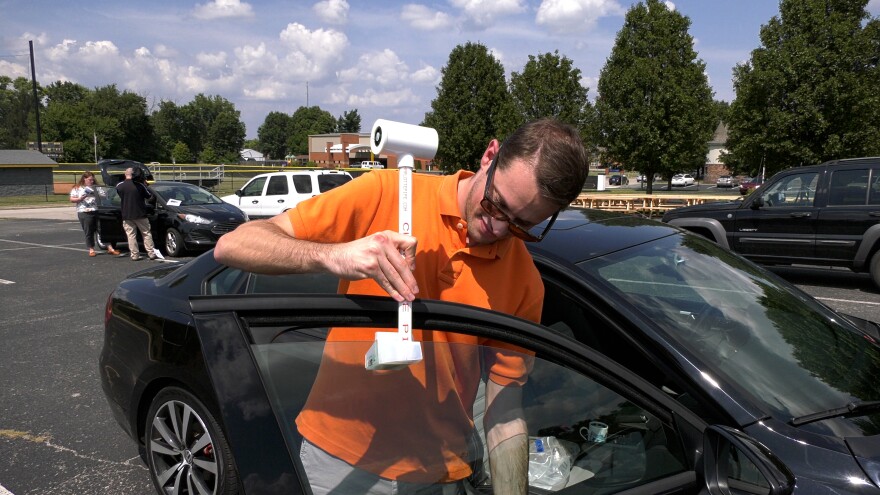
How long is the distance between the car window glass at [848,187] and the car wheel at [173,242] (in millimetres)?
10637

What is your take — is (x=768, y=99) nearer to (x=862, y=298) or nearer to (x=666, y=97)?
(x=666, y=97)

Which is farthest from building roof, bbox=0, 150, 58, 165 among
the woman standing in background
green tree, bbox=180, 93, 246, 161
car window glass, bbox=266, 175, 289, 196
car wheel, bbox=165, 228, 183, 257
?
green tree, bbox=180, 93, 246, 161

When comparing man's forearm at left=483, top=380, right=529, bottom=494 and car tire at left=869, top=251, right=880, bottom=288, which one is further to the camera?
car tire at left=869, top=251, right=880, bottom=288

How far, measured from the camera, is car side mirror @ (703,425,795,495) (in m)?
1.36

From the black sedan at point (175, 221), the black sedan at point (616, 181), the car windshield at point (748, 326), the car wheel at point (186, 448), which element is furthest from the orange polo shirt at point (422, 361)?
the black sedan at point (616, 181)

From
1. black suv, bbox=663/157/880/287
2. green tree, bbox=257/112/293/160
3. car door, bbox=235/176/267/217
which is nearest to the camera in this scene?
black suv, bbox=663/157/880/287

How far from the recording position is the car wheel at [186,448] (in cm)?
226

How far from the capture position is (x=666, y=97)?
23594 millimetres

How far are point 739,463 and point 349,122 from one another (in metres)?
136

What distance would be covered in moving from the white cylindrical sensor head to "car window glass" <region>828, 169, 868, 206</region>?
26.9ft

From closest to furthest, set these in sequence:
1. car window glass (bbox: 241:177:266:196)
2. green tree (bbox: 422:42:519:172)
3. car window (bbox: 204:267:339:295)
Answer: car window (bbox: 204:267:339:295), car window glass (bbox: 241:177:266:196), green tree (bbox: 422:42:519:172)

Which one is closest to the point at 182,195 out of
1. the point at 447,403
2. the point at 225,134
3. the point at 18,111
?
the point at 447,403

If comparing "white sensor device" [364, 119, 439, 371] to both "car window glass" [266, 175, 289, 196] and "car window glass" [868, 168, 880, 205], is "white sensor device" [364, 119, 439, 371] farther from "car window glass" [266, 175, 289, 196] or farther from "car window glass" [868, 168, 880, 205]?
"car window glass" [266, 175, 289, 196]

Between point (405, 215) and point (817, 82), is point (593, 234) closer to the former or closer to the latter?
point (405, 215)
